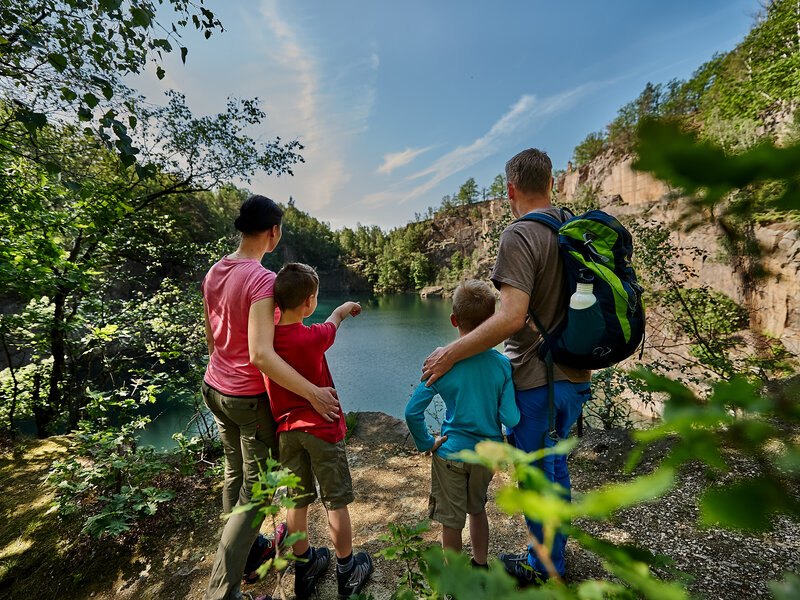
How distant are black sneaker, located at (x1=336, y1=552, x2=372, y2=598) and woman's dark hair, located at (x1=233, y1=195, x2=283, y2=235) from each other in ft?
6.11

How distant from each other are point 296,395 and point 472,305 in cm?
96

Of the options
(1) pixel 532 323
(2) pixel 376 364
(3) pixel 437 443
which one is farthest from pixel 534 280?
(2) pixel 376 364

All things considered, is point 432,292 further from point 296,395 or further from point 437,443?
point 296,395

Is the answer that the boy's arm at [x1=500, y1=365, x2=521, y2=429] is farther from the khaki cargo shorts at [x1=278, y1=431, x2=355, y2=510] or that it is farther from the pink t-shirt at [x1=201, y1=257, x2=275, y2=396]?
the pink t-shirt at [x1=201, y1=257, x2=275, y2=396]

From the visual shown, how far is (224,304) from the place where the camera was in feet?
5.51

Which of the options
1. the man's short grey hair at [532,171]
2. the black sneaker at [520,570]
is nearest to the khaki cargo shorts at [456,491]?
the black sneaker at [520,570]

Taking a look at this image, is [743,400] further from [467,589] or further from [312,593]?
[312,593]

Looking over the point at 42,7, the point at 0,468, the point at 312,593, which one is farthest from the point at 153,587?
the point at 42,7

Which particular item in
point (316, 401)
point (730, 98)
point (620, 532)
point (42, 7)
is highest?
point (730, 98)

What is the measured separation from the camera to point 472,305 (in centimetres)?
163

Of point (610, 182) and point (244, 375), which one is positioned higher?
point (610, 182)

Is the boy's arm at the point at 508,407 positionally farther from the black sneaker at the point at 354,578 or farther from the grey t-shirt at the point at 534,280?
the black sneaker at the point at 354,578

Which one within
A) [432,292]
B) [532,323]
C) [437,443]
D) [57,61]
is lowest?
[432,292]

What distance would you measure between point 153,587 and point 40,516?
1.25 meters
